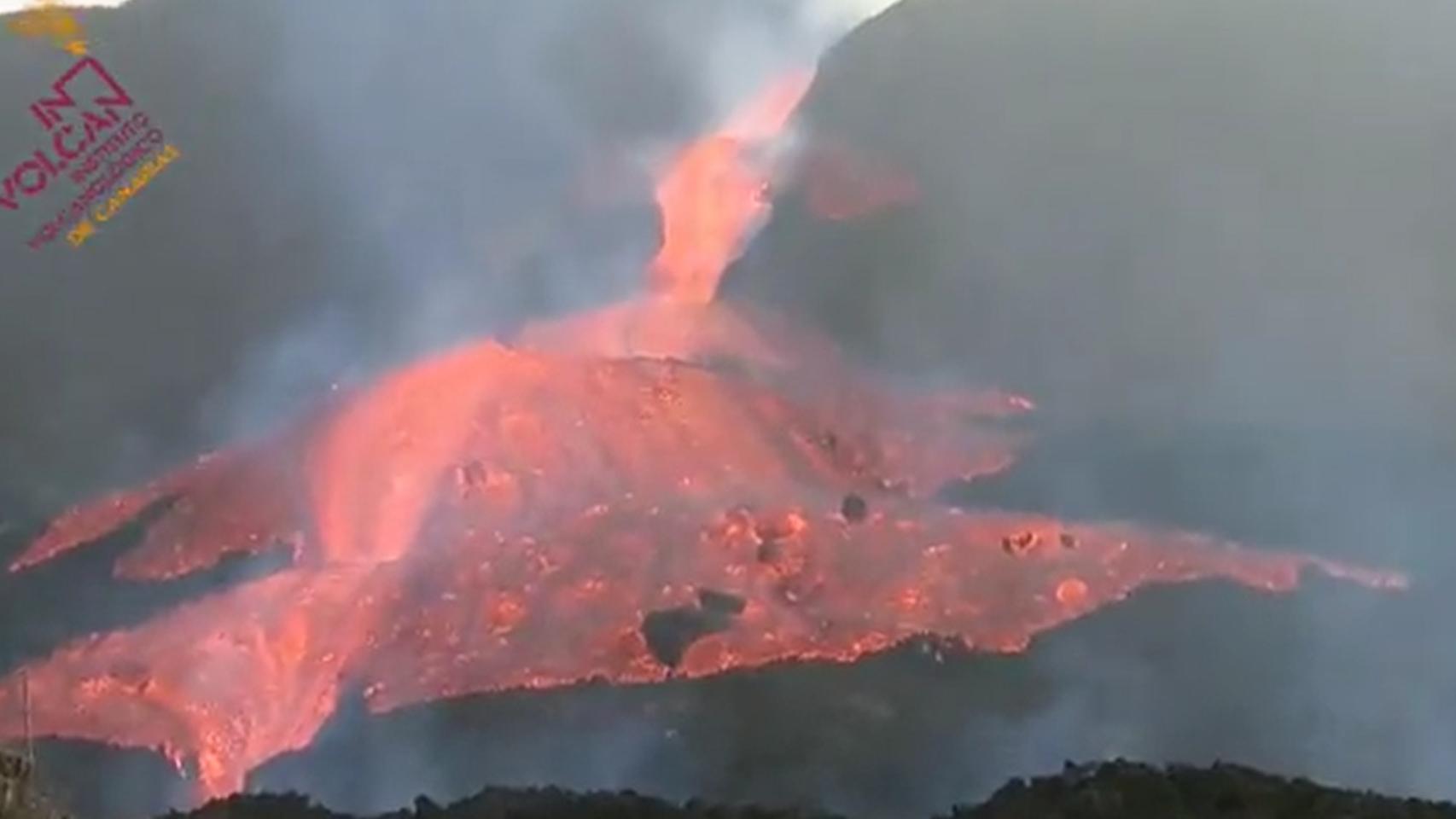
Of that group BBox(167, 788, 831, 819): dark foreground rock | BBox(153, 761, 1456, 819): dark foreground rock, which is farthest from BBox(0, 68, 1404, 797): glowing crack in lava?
BBox(153, 761, 1456, 819): dark foreground rock

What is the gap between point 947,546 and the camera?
1739 centimetres

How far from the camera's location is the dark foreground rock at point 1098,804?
8953mm

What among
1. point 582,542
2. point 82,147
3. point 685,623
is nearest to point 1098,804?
point 685,623

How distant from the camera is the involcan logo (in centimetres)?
2014

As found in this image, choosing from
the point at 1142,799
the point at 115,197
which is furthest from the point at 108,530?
the point at 1142,799

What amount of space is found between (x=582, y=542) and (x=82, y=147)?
303 inches

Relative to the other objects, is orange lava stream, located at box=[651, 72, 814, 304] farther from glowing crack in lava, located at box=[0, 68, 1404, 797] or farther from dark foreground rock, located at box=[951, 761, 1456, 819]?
dark foreground rock, located at box=[951, 761, 1456, 819]

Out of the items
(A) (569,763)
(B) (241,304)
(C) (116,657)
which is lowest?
(A) (569,763)

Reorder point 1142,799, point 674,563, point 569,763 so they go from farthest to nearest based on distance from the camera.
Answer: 1. point 674,563
2. point 569,763
3. point 1142,799

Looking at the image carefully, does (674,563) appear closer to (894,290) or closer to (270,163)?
(894,290)

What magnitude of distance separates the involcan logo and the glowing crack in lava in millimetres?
3880

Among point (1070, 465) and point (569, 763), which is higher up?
point (1070, 465)

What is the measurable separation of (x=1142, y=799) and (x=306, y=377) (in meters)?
12.9

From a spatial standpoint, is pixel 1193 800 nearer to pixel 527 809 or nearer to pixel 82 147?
pixel 527 809
